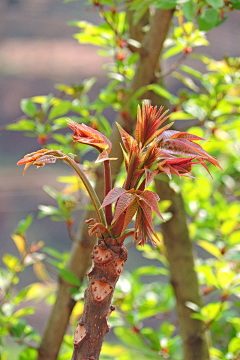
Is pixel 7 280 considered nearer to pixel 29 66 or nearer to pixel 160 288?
pixel 160 288

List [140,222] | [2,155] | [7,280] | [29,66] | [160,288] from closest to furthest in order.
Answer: [140,222], [7,280], [160,288], [2,155], [29,66]

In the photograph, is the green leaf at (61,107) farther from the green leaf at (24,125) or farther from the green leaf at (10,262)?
the green leaf at (10,262)

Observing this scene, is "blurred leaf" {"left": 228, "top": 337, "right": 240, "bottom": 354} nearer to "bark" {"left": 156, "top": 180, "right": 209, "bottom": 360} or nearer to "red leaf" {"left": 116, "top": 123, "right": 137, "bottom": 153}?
"bark" {"left": 156, "top": 180, "right": 209, "bottom": 360}

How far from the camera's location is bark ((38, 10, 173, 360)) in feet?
1.68

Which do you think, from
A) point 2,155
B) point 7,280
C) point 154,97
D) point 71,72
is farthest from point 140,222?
point 71,72

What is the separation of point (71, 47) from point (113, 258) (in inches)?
87.4

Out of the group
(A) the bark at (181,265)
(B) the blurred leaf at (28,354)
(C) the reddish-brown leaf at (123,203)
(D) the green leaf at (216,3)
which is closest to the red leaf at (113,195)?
(C) the reddish-brown leaf at (123,203)

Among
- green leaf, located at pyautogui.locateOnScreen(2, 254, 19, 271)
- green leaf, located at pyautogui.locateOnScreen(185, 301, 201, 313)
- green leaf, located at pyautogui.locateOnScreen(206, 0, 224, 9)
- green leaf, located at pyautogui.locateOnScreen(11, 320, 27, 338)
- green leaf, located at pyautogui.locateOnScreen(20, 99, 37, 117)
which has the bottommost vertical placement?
green leaf, located at pyautogui.locateOnScreen(2, 254, 19, 271)

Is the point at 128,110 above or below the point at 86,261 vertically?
above

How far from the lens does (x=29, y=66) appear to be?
2.14 metres

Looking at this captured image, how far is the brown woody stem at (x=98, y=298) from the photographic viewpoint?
21 centimetres

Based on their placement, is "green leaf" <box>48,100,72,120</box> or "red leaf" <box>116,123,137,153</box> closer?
"red leaf" <box>116,123,137,153</box>

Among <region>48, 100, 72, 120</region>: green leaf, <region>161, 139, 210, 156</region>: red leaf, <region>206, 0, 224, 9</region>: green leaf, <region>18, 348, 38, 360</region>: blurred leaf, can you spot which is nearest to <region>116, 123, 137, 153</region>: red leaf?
<region>161, 139, 210, 156</region>: red leaf

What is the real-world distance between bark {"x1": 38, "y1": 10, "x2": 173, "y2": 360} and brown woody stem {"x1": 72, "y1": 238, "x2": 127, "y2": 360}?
1.00ft
